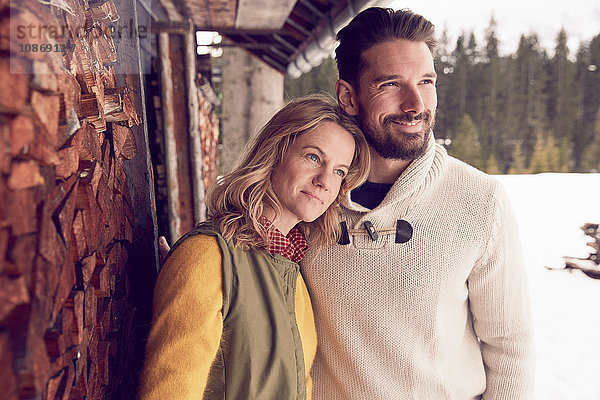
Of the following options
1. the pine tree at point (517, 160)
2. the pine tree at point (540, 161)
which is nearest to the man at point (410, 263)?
the pine tree at point (540, 161)

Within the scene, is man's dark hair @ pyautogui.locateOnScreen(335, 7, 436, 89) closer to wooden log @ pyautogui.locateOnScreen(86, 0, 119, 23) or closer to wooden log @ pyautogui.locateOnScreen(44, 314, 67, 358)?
wooden log @ pyautogui.locateOnScreen(86, 0, 119, 23)

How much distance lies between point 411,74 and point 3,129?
3.88ft

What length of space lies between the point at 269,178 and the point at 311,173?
0.13 metres

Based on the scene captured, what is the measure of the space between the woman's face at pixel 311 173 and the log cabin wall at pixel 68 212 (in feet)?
1.30

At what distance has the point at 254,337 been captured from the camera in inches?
39.8

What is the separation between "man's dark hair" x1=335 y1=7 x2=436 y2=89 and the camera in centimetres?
141

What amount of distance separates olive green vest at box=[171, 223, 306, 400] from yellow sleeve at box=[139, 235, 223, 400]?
0.14 feet

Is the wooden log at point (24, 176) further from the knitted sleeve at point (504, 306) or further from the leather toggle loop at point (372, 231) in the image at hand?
the knitted sleeve at point (504, 306)

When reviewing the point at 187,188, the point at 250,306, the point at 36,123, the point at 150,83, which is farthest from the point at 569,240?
the point at 36,123

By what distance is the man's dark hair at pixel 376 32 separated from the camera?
141cm

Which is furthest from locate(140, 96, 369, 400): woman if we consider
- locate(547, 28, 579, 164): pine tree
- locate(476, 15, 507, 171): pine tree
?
locate(476, 15, 507, 171): pine tree

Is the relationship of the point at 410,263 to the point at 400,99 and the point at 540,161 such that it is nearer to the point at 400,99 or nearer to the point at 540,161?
the point at 400,99

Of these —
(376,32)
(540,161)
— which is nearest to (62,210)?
(376,32)

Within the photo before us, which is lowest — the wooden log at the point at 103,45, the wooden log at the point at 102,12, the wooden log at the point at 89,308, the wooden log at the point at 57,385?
the wooden log at the point at 57,385
